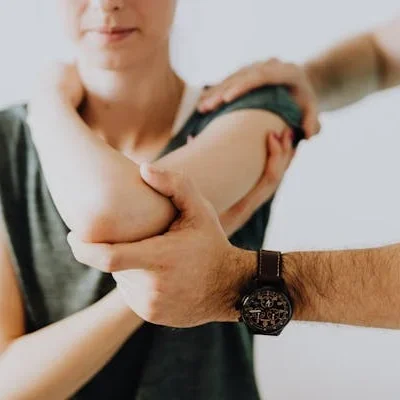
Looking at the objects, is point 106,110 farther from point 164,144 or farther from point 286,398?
point 286,398

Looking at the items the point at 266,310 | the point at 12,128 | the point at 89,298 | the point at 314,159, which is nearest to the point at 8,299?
the point at 89,298

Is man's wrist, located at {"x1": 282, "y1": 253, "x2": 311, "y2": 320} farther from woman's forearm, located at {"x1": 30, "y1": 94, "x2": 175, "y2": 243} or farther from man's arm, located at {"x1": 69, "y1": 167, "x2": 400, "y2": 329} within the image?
woman's forearm, located at {"x1": 30, "y1": 94, "x2": 175, "y2": 243}

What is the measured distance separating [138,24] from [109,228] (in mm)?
311

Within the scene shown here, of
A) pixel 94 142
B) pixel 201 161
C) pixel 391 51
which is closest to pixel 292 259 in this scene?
pixel 201 161

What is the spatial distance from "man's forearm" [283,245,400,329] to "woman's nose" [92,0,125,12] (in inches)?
14.3

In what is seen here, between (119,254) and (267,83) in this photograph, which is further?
(267,83)

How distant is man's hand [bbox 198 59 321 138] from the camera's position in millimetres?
919

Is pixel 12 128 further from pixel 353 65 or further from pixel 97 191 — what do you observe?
pixel 353 65

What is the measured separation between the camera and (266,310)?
77 cm

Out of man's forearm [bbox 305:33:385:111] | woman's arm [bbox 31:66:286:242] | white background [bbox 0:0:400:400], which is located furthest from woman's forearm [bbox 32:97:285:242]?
white background [bbox 0:0:400:400]

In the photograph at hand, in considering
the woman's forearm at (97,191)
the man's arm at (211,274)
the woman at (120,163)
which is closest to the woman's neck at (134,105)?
the woman at (120,163)

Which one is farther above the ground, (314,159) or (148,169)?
(148,169)

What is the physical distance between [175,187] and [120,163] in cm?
7

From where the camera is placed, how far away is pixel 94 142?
753 mm
